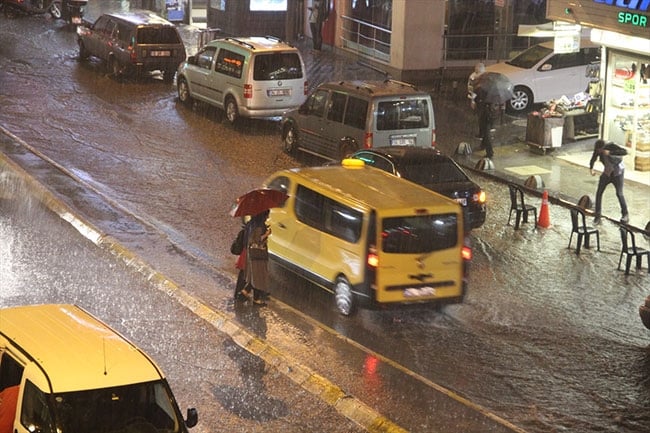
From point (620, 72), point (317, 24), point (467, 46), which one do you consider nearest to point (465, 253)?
point (620, 72)

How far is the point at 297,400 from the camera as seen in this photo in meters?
13.0

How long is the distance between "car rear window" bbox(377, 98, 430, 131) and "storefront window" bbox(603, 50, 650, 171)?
3.98 m

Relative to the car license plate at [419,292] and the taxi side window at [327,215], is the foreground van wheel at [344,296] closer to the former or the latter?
the taxi side window at [327,215]

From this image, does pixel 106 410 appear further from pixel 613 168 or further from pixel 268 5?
pixel 268 5

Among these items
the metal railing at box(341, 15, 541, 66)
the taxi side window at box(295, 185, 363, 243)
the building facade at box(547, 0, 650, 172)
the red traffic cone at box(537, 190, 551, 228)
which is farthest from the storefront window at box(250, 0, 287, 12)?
the taxi side window at box(295, 185, 363, 243)

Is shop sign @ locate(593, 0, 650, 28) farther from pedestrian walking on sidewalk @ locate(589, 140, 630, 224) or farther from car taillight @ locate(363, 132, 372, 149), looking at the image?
car taillight @ locate(363, 132, 372, 149)

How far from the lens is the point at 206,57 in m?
28.8

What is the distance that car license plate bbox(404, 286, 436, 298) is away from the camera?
15413 mm

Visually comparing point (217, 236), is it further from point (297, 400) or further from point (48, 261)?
point (297, 400)

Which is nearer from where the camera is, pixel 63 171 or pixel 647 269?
pixel 647 269

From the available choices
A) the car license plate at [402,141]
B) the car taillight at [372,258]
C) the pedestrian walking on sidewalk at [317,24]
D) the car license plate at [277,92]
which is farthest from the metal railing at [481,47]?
the car taillight at [372,258]

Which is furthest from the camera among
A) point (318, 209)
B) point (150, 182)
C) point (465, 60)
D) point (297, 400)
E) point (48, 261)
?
point (465, 60)

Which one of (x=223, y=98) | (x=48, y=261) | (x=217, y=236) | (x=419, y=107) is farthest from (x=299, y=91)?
(x=48, y=261)

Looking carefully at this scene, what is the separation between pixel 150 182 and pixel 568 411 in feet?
37.3
